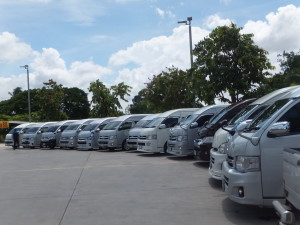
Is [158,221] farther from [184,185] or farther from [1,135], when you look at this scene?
[1,135]

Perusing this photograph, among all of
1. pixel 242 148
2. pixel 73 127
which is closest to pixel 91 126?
pixel 73 127

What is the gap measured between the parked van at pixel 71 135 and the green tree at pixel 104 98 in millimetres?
14953

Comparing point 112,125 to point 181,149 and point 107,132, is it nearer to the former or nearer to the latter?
point 107,132

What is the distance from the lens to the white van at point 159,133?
18.0 metres

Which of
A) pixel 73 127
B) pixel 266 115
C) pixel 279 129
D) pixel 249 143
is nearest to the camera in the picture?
pixel 279 129

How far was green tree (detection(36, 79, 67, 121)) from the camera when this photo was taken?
4695cm

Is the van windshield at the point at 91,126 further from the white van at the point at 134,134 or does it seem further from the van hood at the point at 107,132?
the white van at the point at 134,134

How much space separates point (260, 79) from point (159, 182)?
976 centimetres

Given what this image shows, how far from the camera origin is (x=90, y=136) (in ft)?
80.2

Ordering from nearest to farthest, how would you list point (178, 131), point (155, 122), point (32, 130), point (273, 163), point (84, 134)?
point (273, 163), point (178, 131), point (155, 122), point (84, 134), point (32, 130)

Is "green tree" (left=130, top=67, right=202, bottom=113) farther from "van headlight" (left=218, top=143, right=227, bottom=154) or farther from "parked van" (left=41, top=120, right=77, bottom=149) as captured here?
"van headlight" (left=218, top=143, right=227, bottom=154)

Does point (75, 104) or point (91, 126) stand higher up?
point (75, 104)

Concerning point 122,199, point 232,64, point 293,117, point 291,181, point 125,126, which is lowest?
point 122,199

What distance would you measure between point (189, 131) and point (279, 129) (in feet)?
30.0
